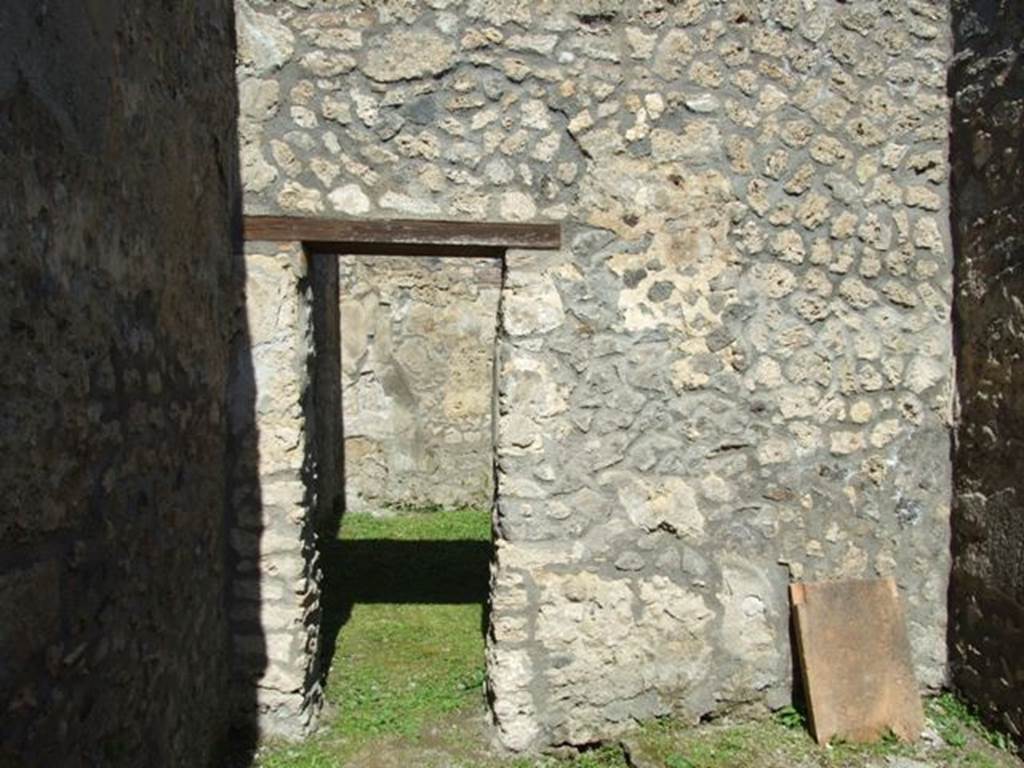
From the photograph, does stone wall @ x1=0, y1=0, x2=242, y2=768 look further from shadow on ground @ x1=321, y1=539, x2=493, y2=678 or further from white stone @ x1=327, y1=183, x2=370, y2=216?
shadow on ground @ x1=321, y1=539, x2=493, y2=678

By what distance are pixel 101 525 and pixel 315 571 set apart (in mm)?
1554

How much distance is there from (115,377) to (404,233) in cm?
139

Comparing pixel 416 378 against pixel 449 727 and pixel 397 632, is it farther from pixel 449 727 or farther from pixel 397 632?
pixel 449 727

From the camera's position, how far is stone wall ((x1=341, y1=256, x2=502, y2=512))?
7.84 metres

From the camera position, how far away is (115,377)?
2.23 m

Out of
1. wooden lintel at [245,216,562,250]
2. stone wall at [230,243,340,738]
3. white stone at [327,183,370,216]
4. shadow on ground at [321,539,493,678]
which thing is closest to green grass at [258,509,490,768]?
shadow on ground at [321,539,493,678]

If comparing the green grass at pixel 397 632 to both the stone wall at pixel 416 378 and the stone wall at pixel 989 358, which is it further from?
the stone wall at pixel 989 358

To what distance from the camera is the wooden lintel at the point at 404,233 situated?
3.29 metres

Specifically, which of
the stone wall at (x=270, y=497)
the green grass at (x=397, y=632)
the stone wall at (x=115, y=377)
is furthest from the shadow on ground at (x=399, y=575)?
the stone wall at (x=115, y=377)

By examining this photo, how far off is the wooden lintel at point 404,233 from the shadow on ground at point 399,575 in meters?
1.93

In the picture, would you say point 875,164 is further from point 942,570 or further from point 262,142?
point 262,142

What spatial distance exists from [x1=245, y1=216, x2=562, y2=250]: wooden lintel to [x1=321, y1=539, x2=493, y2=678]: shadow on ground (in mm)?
1930

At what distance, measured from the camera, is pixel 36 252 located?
5.91ft

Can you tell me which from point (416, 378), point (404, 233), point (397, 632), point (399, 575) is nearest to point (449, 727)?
point (397, 632)
